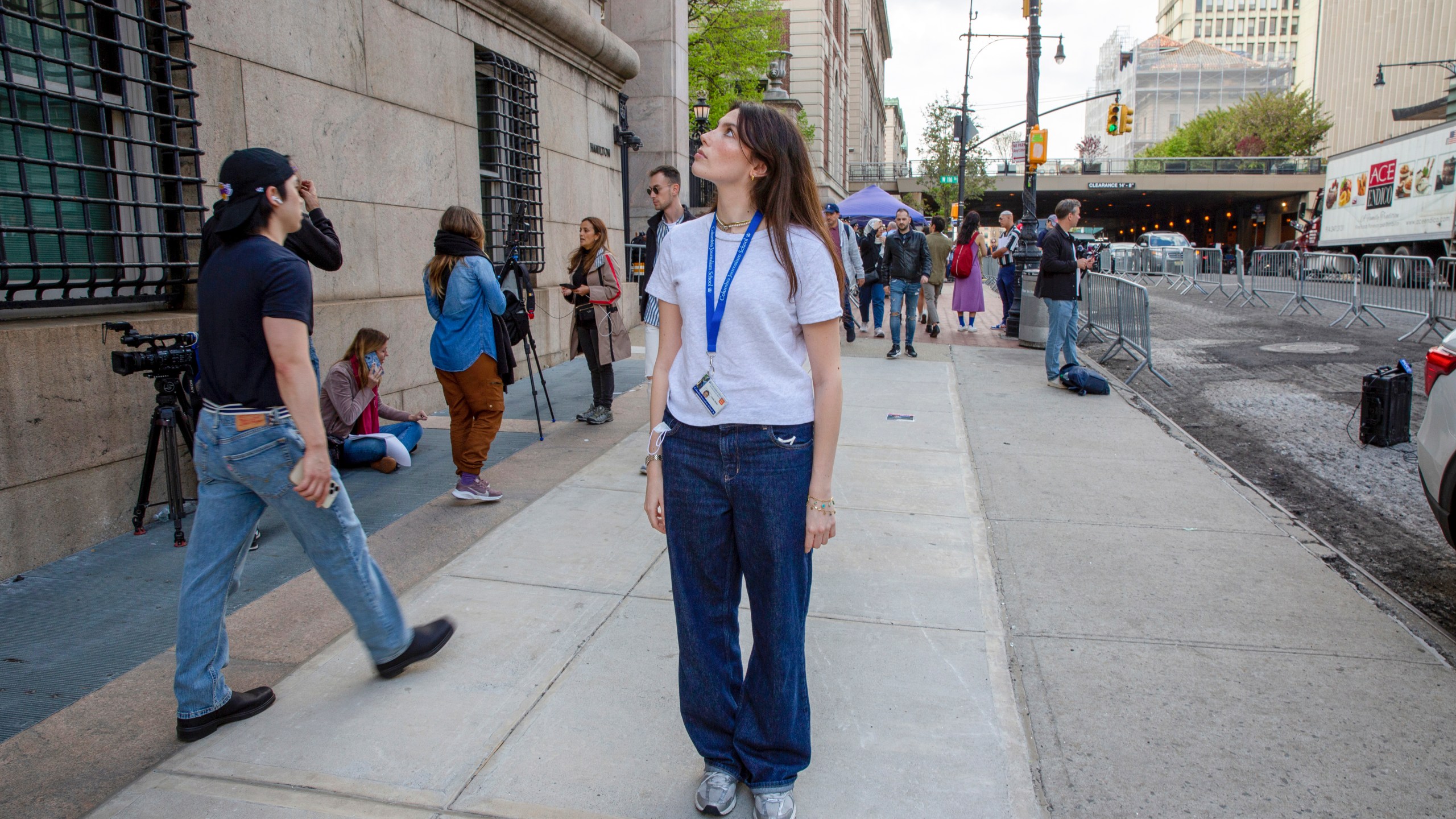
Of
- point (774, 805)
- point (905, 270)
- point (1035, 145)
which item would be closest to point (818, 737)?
point (774, 805)

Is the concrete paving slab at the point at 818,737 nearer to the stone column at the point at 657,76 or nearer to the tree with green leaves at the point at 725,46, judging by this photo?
the stone column at the point at 657,76

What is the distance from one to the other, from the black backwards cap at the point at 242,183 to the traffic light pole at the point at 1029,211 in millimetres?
11783

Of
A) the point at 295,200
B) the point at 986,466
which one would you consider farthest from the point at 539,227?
the point at 295,200

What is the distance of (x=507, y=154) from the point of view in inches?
397

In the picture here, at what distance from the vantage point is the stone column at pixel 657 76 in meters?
15.2

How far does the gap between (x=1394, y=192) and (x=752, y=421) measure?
1266 inches

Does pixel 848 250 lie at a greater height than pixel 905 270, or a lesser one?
greater

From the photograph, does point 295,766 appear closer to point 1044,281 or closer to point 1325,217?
point 1044,281

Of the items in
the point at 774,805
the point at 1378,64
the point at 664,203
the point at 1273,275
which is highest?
the point at 1378,64

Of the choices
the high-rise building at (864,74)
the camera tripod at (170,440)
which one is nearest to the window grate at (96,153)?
the camera tripod at (170,440)

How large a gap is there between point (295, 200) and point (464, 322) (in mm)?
2463

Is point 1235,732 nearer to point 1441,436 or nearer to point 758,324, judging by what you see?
point 1441,436

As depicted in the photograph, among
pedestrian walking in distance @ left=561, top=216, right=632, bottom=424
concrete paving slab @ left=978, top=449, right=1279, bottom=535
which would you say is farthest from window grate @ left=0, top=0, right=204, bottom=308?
concrete paving slab @ left=978, top=449, right=1279, bottom=535

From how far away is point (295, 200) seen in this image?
3066 mm
